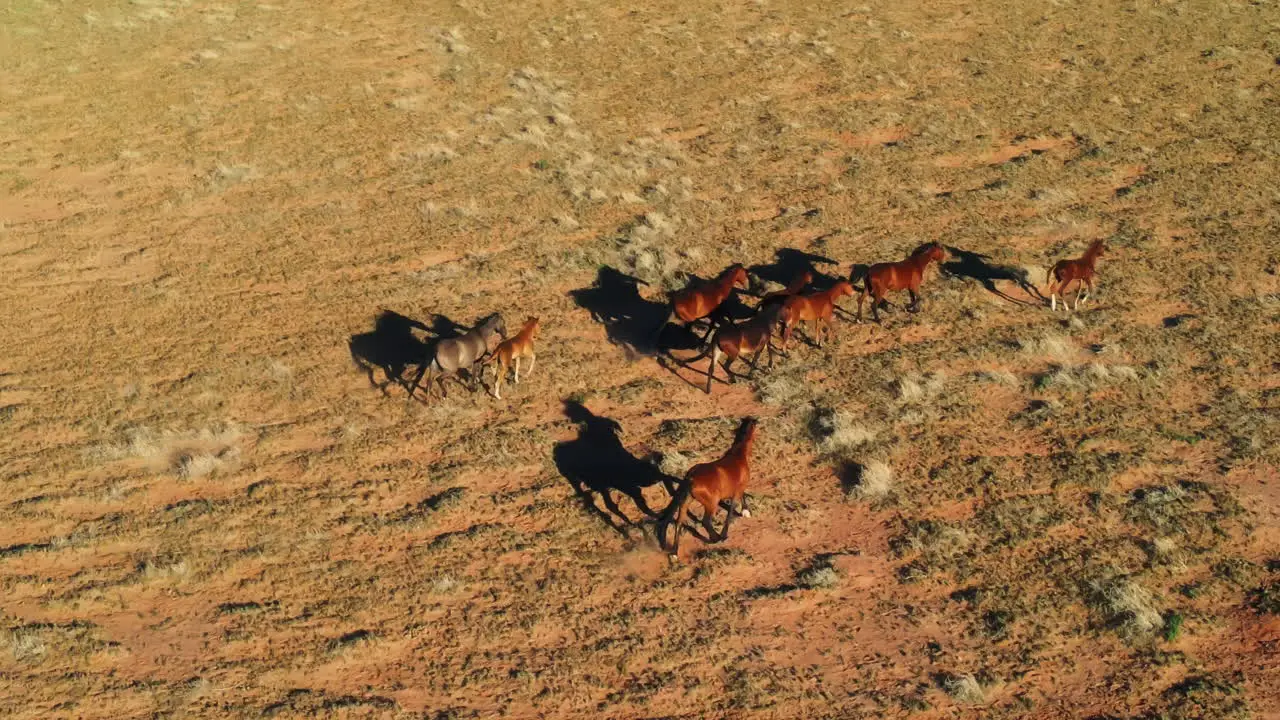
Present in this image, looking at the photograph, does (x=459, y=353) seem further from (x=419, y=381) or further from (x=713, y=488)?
(x=713, y=488)

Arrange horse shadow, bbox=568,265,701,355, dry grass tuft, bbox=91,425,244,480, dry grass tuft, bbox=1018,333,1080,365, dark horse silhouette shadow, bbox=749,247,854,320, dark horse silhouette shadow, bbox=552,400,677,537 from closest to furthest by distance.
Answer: dark horse silhouette shadow, bbox=552,400,677,537
dry grass tuft, bbox=91,425,244,480
dry grass tuft, bbox=1018,333,1080,365
horse shadow, bbox=568,265,701,355
dark horse silhouette shadow, bbox=749,247,854,320

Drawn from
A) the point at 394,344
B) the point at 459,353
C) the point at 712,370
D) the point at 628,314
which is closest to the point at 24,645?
the point at 459,353

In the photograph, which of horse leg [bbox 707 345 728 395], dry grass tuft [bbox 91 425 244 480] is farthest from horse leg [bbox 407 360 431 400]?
horse leg [bbox 707 345 728 395]

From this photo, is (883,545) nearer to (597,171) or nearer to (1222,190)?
(597,171)

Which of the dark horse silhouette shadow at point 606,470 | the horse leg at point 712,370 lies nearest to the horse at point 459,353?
the dark horse silhouette shadow at point 606,470

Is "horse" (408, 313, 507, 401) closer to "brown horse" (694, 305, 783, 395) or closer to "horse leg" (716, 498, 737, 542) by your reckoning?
"brown horse" (694, 305, 783, 395)

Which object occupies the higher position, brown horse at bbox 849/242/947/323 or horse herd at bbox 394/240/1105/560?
brown horse at bbox 849/242/947/323

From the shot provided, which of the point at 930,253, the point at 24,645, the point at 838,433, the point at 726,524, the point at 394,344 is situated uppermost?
the point at 930,253
